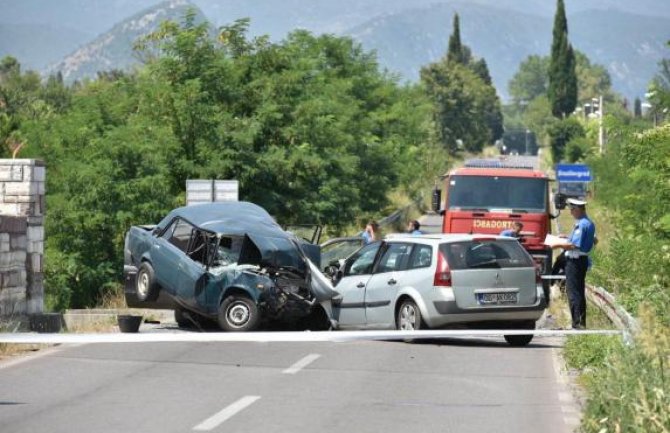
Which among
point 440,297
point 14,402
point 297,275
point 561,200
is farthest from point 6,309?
point 561,200

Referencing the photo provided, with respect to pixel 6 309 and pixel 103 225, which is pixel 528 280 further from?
pixel 103 225

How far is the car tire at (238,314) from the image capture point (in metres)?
22.0

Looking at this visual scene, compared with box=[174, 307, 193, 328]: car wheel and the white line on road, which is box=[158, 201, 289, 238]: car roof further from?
the white line on road

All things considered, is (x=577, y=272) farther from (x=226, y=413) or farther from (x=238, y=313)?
(x=226, y=413)

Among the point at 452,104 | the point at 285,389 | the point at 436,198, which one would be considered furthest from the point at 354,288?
the point at 452,104

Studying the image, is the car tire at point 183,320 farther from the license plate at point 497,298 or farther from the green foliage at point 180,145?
the green foliage at point 180,145

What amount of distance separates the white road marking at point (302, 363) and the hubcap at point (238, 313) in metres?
3.52

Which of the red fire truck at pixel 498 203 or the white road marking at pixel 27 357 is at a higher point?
the red fire truck at pixel 498 203

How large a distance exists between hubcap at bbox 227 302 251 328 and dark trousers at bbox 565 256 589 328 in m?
4.93

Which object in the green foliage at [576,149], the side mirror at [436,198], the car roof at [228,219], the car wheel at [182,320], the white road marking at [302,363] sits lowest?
the car wheel at [182,320]

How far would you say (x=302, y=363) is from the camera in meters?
17.5

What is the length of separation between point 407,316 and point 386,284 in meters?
0.67

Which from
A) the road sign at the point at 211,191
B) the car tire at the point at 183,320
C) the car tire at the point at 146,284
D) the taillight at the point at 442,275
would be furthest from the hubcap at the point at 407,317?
the road sign at the point at 211,191

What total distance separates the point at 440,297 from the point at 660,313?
10.2 ft
